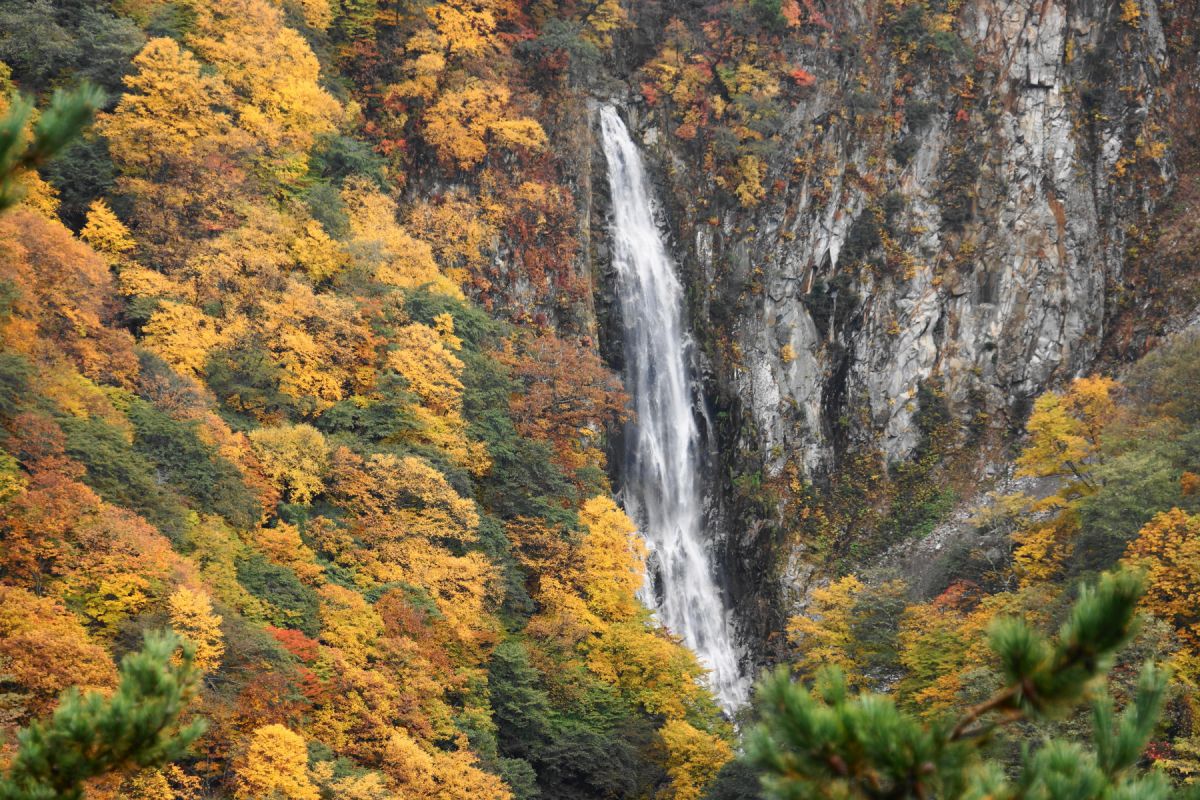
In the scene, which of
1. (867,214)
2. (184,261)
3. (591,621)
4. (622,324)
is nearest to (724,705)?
(591,621)

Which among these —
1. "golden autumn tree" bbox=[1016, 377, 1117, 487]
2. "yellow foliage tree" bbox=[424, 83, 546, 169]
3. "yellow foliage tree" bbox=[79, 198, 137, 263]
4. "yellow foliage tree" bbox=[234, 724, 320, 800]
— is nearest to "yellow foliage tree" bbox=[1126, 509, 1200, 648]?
"golden autumn tree" bbox=[1016, 377, 1117, 487]

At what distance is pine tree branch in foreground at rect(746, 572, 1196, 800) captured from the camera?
542cm

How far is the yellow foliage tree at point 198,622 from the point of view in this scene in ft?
60.3

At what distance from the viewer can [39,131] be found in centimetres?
649

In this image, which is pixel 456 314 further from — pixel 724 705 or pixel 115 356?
pixel 724 705

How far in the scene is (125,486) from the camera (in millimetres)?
20438

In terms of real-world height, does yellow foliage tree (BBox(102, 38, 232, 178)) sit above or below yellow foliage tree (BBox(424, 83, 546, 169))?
below

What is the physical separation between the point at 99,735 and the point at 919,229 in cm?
3967

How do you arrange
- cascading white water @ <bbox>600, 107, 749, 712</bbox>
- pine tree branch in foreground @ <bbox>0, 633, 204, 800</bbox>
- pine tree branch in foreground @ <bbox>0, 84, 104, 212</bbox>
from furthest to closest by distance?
cascading white water @ <bbox>600, 107, 749, 712</bbox>, pine tree branch in foreground @ <bbox>0, 84, 104, 212</bbox>, pine tree branch in foreground @ <bbox>0, 633, 204, 800</bbox>

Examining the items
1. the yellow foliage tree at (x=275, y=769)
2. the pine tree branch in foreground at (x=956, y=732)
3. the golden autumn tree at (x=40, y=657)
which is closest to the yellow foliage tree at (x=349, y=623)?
the yellow foliage tree at (x=275, y=769)

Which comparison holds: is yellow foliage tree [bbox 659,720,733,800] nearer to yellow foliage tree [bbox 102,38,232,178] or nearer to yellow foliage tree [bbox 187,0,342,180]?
yellow foliage tree [bbox 187,0,342,180]

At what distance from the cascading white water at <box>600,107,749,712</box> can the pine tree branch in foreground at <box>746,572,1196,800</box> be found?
30.6m

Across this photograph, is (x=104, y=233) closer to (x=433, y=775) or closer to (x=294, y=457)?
(x=294, y=457)

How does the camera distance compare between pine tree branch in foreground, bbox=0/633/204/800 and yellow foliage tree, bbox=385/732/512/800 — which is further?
yellow foliage tree, bbox=385/732/512/800
